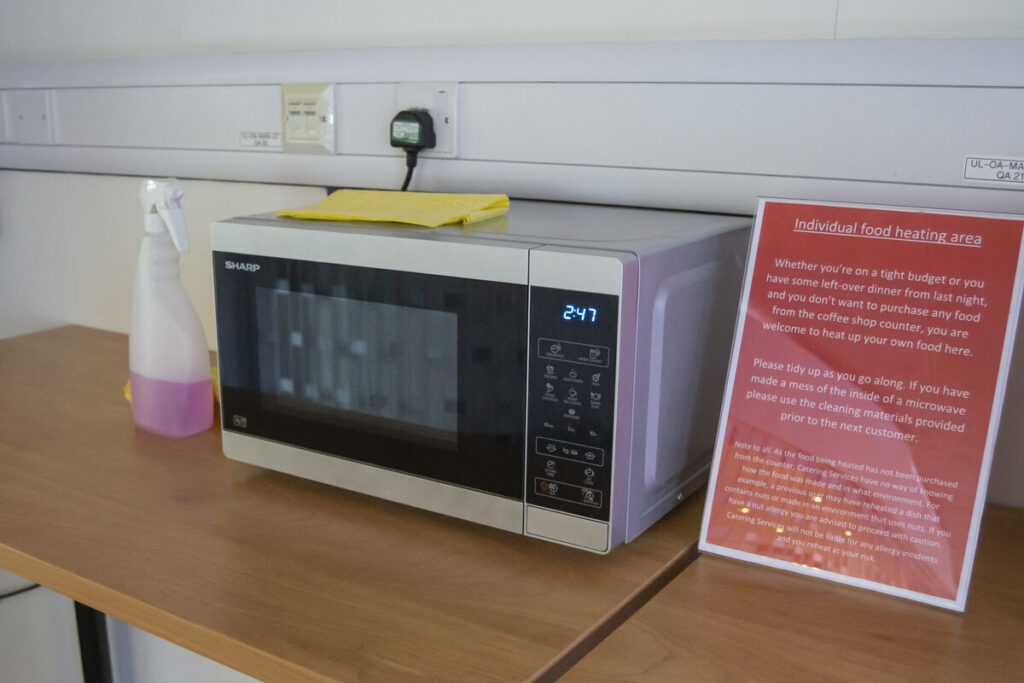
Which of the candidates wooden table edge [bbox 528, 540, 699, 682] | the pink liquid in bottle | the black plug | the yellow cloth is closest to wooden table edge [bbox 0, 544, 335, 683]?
wooden table edge [bbox 528, 540, 699, 682]

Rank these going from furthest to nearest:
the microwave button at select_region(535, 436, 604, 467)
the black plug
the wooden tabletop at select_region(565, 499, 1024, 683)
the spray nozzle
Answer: the black plug, the spray nozzle, the microwave button at select_region(535, 436, 604, 467), the wooden tabletop at select_region(565, 499, 1024, 683)

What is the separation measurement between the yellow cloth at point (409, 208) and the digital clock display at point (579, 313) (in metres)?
0.17

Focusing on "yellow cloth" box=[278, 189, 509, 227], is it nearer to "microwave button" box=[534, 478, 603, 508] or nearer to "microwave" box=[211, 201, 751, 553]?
"microwave" box=[211, 201, 751, 553]

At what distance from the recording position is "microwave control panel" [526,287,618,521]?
69 cm

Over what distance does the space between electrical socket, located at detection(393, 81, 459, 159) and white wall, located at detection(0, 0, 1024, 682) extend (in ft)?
0.29

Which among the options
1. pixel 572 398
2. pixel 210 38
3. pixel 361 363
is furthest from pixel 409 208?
pixel 210 38

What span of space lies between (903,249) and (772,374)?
0.48 feet

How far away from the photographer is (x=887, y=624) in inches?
26.3

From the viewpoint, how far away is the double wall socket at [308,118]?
1220mm

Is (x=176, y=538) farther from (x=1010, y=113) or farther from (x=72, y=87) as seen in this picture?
(x=72, y=87)

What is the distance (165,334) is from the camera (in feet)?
3.29

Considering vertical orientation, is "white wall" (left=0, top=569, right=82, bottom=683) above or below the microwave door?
below

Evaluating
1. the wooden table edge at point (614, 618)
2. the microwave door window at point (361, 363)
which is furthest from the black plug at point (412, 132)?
the wooden table edge at point (614, 618)

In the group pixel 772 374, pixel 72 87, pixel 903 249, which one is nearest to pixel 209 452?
pixel 772 374
